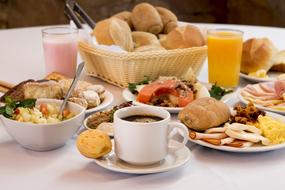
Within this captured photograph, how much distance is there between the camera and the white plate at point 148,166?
3.10 feet

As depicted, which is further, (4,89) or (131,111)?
(4,89)

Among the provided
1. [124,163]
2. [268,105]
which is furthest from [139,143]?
[268,105]

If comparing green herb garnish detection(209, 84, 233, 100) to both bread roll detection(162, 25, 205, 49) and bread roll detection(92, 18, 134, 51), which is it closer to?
bread roll detection(162, 25, 205, 49)

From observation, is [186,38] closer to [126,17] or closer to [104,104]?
[126,17]

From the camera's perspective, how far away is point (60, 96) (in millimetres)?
1239

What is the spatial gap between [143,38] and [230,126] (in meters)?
0.69

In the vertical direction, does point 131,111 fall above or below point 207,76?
above

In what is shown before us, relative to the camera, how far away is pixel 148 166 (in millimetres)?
971

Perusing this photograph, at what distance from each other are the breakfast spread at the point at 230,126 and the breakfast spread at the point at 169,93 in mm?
163

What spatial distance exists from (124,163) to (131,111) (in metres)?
0.10

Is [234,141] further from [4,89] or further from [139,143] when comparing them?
[4,89]

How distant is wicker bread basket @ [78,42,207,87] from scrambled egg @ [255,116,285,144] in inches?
15.2

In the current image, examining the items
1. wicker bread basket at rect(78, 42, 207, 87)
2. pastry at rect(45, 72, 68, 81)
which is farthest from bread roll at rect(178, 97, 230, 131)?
pastry at rect(45, 72, 68, 81)

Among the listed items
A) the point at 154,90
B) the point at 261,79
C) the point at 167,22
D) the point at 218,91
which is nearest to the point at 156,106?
the point at 154,90
